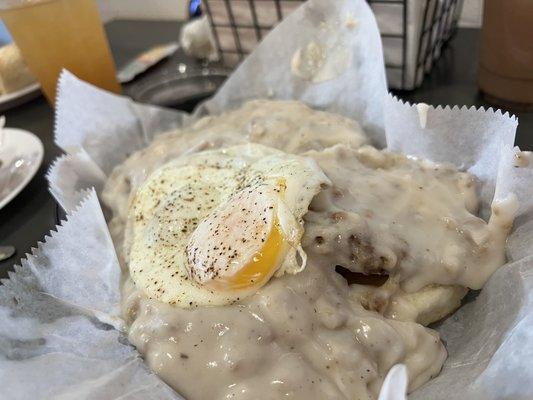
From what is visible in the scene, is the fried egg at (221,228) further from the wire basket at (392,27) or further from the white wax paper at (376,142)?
the wire basket at (392,27)

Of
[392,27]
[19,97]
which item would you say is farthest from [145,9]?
[392,27]

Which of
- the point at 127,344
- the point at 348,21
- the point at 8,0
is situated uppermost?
the point at 8,0

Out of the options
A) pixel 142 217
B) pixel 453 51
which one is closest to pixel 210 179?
pixel 142 217

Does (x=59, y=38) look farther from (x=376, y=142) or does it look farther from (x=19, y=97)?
(x=376, y=142)

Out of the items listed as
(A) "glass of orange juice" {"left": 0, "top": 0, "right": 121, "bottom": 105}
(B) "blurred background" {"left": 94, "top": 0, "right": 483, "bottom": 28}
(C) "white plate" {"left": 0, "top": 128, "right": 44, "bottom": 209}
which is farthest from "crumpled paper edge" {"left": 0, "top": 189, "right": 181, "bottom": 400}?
(B) "blurred background" {"left": 94, "top": 0, "right": 483, "bottom": 28}

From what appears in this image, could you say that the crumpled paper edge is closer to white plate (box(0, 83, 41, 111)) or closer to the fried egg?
the fried egg

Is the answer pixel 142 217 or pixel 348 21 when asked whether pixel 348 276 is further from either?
pixel 348 21

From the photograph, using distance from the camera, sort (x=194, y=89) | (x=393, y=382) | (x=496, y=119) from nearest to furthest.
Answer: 1. (x=393, y=382)
2. (x=496, y=119)
3. (x=194, y=89)
